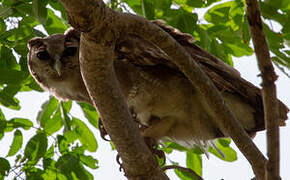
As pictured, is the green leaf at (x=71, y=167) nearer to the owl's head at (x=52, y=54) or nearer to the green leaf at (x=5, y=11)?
the owl's head at (x=52, y=54)

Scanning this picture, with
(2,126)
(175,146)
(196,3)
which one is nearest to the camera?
(196,3)

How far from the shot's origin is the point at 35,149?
9.59 feet

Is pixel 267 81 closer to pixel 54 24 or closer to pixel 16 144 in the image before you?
pixel 54 24

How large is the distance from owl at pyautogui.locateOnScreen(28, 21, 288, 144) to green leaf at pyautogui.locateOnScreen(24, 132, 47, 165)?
0.36 metres

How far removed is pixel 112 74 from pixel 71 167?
3.46 feet

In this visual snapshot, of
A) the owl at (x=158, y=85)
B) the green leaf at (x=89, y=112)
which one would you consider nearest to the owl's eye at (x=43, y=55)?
the owl at (x=158, y=85)

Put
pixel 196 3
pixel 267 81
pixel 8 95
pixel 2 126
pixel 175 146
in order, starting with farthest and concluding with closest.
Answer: pixel 175 146, pixel 2 126, pixel 8 95, pixel 196 3, pixel 267 81

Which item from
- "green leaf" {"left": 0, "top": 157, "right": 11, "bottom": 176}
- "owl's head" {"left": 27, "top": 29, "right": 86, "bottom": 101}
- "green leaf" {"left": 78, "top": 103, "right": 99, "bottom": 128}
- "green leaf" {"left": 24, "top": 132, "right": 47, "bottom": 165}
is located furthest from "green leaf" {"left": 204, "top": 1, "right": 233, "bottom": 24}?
"green leaf" {"left": 0, "top": 157, "right": 11, "bottom": 176}

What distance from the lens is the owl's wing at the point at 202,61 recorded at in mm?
2633

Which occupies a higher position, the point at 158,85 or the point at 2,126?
the point at 158,85

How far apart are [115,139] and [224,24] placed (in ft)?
4.03

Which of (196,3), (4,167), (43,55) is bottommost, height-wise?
(4,167)

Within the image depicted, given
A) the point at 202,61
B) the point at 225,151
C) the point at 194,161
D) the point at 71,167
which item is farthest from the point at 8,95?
the point at 225,151

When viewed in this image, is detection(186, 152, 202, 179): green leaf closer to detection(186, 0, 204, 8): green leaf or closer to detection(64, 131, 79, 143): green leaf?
detection(64, 131, 79, 143): green leaf
